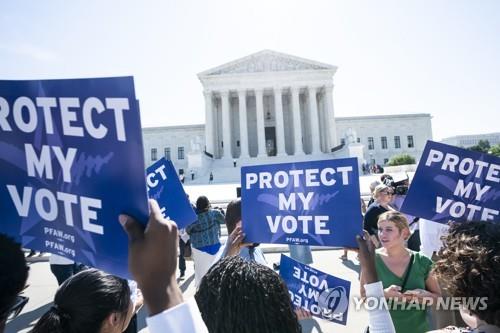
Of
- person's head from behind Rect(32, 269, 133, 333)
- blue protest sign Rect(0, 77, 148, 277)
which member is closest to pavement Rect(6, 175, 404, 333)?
person's head from behind Rect(32, 269, 133, 333)

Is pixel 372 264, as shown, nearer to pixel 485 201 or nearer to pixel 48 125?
pixel 485 201

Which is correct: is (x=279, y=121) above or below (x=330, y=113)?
below

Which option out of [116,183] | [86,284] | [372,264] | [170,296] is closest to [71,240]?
[86,284]

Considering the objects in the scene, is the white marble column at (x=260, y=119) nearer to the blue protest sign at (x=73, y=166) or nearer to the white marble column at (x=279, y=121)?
the white marble column at (x=279, y=121)

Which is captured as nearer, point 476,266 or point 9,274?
point 9,274

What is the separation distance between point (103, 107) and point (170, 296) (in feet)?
2.71

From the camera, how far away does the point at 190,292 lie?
6.03 meters

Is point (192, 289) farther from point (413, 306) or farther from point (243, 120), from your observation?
point (243, 120)

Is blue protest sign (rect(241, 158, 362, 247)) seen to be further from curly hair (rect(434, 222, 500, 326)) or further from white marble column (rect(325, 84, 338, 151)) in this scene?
white marble column (rect(325, 84, 338, 151))

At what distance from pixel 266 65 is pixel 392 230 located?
45.3 metres

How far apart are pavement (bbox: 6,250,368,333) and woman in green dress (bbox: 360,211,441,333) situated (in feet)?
5.46

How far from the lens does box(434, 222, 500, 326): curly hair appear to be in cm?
136

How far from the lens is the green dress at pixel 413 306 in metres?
2.55

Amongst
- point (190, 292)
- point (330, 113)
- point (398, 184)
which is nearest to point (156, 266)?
point (190, 292)
